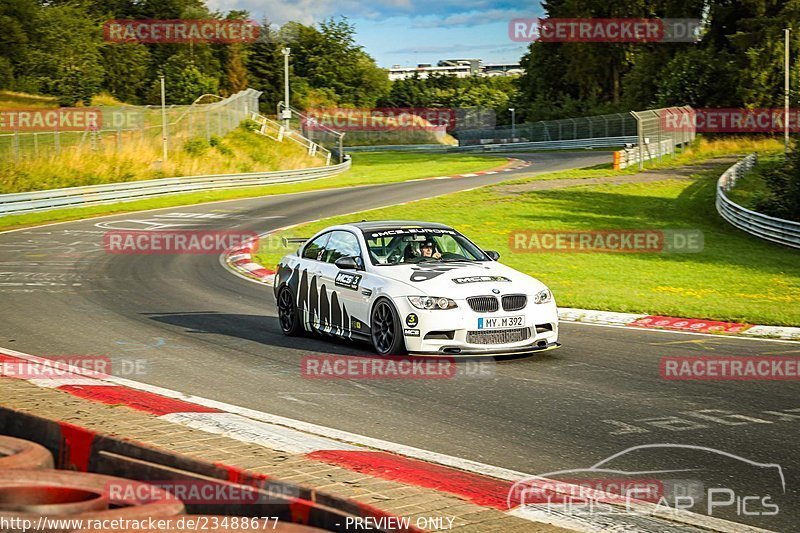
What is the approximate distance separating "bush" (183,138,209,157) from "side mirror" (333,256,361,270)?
120 feet

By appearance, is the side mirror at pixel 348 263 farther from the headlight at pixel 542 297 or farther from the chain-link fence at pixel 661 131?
the chain-link fence at pixel 661 131

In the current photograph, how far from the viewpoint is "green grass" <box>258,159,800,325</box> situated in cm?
1745

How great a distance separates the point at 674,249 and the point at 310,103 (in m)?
80.2

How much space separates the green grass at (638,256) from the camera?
17.5m

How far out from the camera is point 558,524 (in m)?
5.60

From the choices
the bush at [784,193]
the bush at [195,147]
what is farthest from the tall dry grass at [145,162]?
the bush at [784,193]

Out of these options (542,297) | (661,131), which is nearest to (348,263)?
(542,297)

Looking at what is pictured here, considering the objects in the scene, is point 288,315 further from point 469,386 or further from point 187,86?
point 187,86

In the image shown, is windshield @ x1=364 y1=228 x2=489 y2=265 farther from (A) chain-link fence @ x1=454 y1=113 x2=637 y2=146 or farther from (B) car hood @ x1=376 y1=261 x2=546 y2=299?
(A) chain-link fence @ x1=454 y1=113 x2=637 y2=146

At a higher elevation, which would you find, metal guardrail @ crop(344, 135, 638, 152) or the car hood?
metal guardrail @ crop(344, 135, 638, 152)

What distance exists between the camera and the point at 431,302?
11.2m

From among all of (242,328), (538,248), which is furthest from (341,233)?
(538,248)

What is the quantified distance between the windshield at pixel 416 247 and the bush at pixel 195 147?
3620 centimetres

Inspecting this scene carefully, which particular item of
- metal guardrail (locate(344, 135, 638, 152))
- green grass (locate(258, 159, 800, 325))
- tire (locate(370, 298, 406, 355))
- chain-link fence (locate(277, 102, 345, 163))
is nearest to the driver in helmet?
tire (locate(370, 298, 406, 355))
